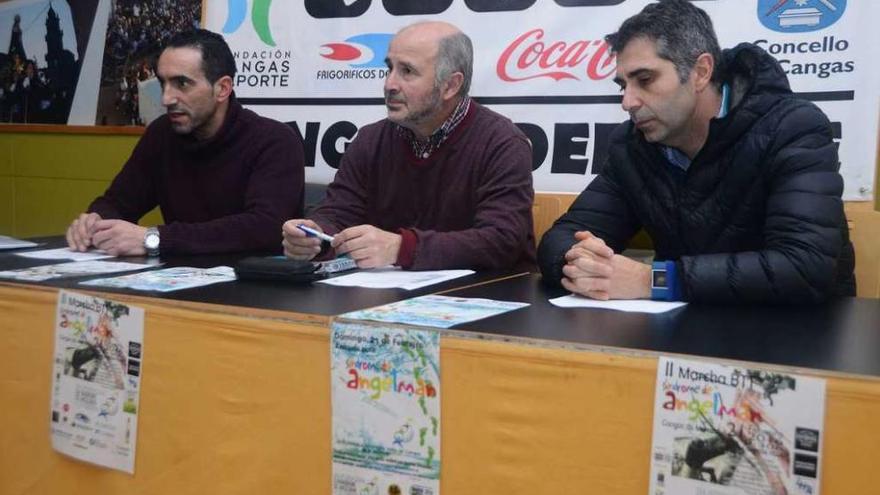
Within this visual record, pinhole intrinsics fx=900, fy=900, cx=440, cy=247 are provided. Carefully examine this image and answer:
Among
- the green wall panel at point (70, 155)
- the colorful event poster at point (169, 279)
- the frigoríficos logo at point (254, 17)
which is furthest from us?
the green wall panel at point (70, 155)

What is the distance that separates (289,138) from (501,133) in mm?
692

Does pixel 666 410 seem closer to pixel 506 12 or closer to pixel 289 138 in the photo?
pixel 289 138

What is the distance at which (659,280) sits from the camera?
1506mm

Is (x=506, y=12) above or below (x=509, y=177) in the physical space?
above

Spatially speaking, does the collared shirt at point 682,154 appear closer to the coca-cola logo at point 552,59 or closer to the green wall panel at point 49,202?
the coca-cola logo at point 552,59

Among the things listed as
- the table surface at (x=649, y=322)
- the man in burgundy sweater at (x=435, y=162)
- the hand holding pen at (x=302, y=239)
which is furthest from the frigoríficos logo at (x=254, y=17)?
the table surface at (x=649, y=322)

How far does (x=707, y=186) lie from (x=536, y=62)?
113 centimetres

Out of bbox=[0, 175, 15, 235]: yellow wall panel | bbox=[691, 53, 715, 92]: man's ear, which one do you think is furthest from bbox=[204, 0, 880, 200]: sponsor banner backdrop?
bbox=[0, 175, 15, 235]: yellow wall panel

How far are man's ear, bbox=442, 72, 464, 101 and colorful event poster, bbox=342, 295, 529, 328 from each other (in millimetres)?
901

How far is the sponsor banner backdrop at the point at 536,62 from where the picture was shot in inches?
91.5

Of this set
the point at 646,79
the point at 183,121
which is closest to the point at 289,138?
the point at 183,121

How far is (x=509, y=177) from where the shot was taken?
217 centimetres

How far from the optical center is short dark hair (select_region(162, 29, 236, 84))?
2662 millimetres

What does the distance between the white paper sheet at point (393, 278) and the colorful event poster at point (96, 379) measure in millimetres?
370
